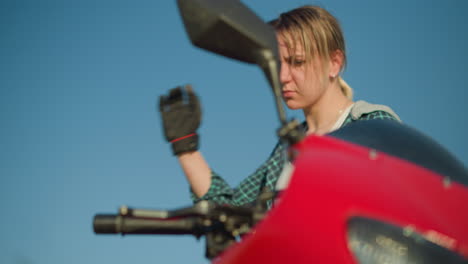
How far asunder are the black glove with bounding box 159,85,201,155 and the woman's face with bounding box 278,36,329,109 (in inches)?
39.2

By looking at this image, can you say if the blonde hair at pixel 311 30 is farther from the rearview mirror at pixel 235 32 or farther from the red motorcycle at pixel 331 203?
the rearview mirror at pixel 235 32

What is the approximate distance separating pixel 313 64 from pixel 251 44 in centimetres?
128

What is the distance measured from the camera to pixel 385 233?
1.50 m

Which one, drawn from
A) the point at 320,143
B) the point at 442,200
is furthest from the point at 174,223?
the point at 442,200

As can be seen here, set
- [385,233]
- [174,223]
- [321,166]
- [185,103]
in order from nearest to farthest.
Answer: [321,166] < [385,233] < [174,223] < [185,103]

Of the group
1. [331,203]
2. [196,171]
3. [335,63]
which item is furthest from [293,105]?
[331,203]

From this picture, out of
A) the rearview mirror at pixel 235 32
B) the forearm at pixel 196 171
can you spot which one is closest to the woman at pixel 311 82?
the forearm at pixel 196 171

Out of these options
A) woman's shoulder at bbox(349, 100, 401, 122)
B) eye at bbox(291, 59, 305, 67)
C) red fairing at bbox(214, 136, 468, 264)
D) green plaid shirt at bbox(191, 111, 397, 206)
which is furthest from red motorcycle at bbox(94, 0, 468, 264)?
eye at bbox(291, 59, 305, 67)

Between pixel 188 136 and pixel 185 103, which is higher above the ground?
pixel 185 103

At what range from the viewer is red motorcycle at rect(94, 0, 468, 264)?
1211mm

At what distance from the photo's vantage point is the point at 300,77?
9.20 feet

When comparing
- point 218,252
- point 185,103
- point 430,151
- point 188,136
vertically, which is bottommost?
point 218,252

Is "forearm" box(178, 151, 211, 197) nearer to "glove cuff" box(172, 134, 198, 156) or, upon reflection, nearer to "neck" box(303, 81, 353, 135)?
"glove cuff" box(172, 134, 198, 156)

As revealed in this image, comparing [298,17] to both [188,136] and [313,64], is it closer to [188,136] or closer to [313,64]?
[313,64]
